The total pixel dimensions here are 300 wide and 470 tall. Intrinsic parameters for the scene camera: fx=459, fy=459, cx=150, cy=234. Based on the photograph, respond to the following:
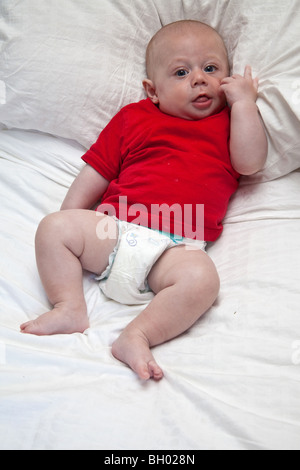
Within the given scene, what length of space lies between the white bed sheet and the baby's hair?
17.6 inches

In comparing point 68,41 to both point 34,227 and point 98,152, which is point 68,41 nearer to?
point 98,152

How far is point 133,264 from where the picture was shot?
99 centimetres

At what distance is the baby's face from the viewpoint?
3.81 ft

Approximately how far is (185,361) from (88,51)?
853 millimetres

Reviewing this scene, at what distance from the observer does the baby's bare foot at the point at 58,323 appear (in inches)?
36.4

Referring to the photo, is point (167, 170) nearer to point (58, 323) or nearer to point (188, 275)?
point (188, 275)

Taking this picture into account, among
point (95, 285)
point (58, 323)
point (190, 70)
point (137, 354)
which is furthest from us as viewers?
point (190, 70)

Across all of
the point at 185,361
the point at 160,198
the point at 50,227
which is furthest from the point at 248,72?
the point at 185,361

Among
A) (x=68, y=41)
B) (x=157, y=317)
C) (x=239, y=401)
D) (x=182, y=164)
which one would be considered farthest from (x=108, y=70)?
(x=239, y=401)

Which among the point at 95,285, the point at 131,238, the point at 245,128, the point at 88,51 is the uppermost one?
the point at 88,51

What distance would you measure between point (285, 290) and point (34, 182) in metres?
0.71

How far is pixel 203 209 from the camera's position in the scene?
1.10m

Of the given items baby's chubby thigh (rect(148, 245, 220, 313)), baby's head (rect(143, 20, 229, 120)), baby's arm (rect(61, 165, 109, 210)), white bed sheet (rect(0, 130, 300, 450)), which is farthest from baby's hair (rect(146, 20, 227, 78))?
baby's chubby thigh (rect(148, 245, 220, 313))

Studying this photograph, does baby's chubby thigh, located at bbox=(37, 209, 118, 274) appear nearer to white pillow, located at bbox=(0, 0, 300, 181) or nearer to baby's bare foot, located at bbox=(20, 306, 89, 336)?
baby's bare foot, located at bbox=(20, 306, 89, 336)
